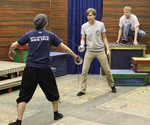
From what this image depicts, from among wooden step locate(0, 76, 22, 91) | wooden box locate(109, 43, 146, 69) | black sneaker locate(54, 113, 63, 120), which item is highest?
wooden box locate(109, 43, 146, 69)

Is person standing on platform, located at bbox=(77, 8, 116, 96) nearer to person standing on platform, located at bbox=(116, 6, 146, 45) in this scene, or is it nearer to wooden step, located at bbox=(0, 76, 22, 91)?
wooden step, located at bbox=(0, 76, 22, 91)

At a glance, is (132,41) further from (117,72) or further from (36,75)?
(36,75)

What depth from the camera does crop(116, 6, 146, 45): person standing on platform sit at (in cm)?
729

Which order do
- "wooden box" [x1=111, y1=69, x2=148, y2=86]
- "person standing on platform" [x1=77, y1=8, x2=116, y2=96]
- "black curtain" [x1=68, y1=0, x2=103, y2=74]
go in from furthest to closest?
"black curtain" [x1=68, y1=0, x2=103, y2=74] < "wooden box" [x1=111, y1=69, x2=148, y2=86] < "person standing on platform" [x1=77, y1=8, x2=116, y2=96]

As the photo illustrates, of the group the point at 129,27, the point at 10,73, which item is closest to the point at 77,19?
the point at 129,27

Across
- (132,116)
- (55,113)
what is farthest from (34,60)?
(132,116)

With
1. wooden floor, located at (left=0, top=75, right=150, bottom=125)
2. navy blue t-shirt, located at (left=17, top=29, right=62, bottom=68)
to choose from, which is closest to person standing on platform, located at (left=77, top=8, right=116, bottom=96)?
wooden floor, located at (left=0, top=75, right=150, bottom=125)

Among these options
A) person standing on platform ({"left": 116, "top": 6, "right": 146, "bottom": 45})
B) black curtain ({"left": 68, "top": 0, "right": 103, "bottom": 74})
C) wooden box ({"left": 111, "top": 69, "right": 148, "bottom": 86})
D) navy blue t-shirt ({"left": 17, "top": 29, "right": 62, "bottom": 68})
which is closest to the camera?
navy blue t-shirt ({"left": 17, "top": 29, "right": 62, "bottom": 68})

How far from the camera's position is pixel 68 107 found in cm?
520

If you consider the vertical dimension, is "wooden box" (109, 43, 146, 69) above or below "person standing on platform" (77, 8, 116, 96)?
below

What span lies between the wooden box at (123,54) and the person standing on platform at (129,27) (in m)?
0.18

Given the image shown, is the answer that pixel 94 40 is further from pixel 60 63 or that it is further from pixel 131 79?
pixel 60 63

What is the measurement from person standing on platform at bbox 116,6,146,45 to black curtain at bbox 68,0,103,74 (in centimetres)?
81

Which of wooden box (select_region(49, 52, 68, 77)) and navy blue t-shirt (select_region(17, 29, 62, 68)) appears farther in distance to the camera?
wooden box (select_region(49, 52, 68, 77))
